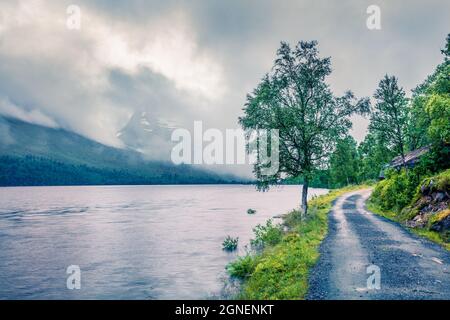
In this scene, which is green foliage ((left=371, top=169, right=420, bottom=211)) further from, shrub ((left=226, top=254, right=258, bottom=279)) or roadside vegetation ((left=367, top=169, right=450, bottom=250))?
shrub ((left=226, top=254, right=258, bottom=279))

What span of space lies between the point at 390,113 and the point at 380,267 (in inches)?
1208

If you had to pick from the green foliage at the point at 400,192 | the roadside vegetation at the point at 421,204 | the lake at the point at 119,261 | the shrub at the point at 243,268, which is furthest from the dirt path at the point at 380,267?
the green foliage at the point at 400,192

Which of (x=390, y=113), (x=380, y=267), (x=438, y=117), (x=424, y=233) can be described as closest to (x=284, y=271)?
(x=380, y=267)

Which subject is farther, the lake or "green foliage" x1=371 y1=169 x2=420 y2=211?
"green foliage" x1=371 y1=169 x2=420 y2=211

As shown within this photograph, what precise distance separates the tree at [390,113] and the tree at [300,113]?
34.3 feet

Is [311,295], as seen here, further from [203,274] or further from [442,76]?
[442,76]

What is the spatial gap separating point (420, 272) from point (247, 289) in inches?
321

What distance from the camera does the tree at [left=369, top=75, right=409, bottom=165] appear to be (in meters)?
41.1

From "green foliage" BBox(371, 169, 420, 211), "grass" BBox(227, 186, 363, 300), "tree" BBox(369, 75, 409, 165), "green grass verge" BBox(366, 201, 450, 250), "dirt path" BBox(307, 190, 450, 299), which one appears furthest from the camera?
"tree" BBox(369, 75, 409, 165)

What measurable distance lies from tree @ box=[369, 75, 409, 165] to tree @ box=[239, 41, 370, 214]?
1044 cm

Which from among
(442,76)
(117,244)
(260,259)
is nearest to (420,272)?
(260,259)

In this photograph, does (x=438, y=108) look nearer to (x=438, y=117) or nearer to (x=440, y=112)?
(x=440, y=112)

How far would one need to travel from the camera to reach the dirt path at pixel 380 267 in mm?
12617

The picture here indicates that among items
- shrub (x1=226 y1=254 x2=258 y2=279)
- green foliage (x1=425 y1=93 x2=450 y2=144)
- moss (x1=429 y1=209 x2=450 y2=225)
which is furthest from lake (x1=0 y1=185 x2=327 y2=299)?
green foliage (x1=425 y1=93 x2=450 y2=144)
